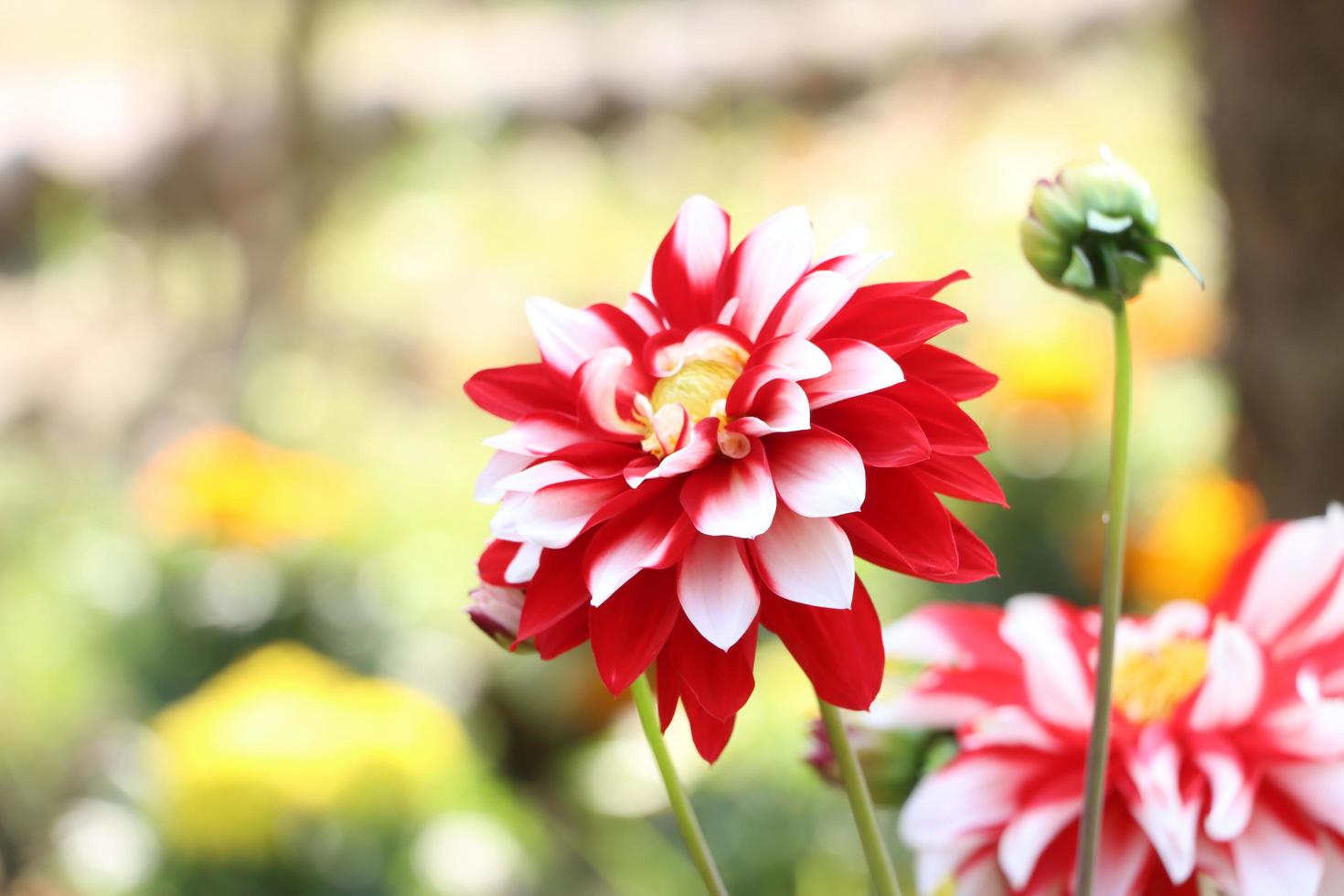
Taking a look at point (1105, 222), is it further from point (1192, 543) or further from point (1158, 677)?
point (1192, 543)

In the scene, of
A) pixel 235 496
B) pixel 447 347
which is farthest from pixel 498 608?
pixel 447 347

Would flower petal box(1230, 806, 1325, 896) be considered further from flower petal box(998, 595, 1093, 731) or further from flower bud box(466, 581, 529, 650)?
flower bud box(466, 581, 529, 650)

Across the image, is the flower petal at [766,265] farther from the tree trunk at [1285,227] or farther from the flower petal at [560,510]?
the tree trunk at [1285,227]

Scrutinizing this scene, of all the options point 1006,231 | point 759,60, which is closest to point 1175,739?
point 1006,231

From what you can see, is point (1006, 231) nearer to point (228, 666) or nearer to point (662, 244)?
point (228, 666)

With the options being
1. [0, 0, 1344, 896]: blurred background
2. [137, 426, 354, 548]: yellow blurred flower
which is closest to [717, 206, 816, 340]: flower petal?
[0, 0, 1344, 896]: blurred background

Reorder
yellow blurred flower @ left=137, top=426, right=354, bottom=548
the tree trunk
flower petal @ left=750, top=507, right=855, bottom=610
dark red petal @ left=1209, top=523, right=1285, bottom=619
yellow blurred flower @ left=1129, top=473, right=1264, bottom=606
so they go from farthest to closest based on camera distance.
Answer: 1. yellow blurred flower @ left=137, top=426, right=354, bottom=548
2. yellow blurred flower @ left=1129, top=473, right=1264, bottom=606
3. the tree trunk
4. dark red petal @ left=1209, top=523, right=1285, bottom=619
5. flower petal @ left=750, top=507, right=855, bottom=610
